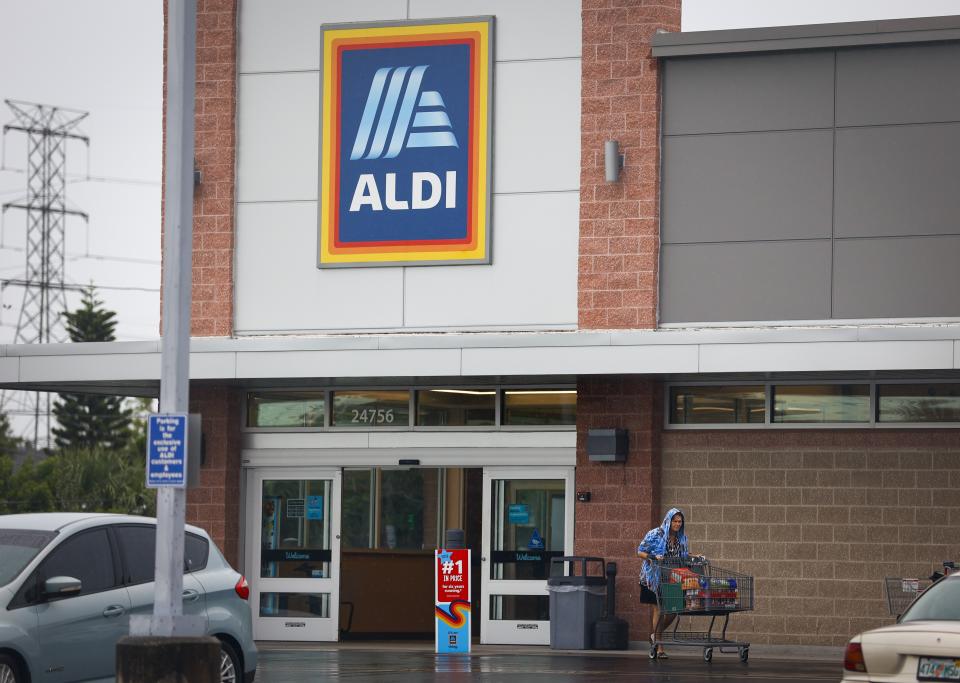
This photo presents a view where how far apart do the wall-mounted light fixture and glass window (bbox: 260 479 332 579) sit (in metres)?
5.90

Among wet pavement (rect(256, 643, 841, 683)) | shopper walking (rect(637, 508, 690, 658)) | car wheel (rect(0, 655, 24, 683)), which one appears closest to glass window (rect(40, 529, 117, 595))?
Result: car wheel (rect(0, 655, 24, 683))

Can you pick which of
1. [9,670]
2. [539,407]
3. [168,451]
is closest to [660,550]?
[539,407]

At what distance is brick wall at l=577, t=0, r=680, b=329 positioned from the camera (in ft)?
70.1

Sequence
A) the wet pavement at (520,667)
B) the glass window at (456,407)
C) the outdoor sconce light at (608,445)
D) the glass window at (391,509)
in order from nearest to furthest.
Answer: the wet pavement at (520,667)
the outdoor sconce light at (608,445)
the glass window at (456,407)
the glass window at (391,509)

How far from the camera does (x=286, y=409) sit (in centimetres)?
2364

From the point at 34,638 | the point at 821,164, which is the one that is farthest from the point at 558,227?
the point at 34,638

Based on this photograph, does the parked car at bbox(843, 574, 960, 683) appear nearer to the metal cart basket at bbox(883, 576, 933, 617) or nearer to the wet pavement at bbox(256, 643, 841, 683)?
the wet pavement at bbox(256, 643, 841, 683)

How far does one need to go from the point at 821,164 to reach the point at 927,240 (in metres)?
1.60

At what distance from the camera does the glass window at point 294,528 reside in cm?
2350

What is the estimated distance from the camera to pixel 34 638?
40.6 feet

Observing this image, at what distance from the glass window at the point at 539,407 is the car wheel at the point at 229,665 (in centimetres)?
905

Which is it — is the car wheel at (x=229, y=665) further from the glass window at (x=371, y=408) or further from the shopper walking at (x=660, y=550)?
the glass window at (x=371, y=408)

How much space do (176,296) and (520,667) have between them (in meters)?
7.47

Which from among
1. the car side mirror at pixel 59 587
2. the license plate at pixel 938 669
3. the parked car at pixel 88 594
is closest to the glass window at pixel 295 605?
the parked car at pixel 88 594
